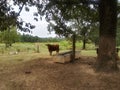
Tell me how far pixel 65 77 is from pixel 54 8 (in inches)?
166

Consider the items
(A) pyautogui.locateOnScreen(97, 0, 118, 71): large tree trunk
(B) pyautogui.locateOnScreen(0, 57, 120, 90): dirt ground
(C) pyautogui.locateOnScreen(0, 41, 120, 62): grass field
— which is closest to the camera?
(B) pyautogui.locateOnScreen(0, 57, 120, 90): dirt ground

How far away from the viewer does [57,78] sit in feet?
36.2

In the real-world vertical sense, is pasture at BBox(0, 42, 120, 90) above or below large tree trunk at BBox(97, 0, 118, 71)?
below

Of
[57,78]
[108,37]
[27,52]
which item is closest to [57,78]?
[57,78]

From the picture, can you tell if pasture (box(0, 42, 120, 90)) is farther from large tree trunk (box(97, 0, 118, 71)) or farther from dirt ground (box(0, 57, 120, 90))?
large tree trunk (box(97, 0, 118, 71))

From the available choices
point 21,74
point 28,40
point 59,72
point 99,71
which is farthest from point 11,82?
point 28,40

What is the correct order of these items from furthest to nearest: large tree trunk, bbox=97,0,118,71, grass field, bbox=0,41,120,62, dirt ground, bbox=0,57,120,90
A: grass field, bbox=0,41,120,62, large tree trunk, bbox=97,0,118,71, dirt ground, bbox=0,57,120,90

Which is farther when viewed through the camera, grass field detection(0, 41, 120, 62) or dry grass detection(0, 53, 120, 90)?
grass field detection(0, 41, 120, 62)

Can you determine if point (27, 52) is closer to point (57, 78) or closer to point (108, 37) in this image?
point (108, 37)

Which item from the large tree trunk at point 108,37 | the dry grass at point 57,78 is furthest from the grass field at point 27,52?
the large tree trunk at point 108,37

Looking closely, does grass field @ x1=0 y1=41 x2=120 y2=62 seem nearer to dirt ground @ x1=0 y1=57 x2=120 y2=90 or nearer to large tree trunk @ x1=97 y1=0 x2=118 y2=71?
dirt ground @ x1=0 y1=57 x2=120 y2=90

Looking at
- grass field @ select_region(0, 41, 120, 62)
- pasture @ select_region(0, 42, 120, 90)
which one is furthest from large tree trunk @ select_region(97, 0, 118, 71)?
grass field @ select_region(0, 41, 120, 62)

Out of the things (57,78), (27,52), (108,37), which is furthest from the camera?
(27,52)

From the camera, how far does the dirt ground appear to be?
10.3 meters
